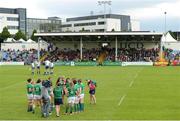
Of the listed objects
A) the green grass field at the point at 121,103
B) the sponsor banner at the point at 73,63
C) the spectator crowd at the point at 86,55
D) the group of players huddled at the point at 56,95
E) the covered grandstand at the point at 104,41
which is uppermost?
the covered grandstand at the point at 104,41

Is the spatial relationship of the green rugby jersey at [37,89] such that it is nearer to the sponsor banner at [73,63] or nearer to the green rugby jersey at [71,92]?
the green rugby jersey at [71,92]

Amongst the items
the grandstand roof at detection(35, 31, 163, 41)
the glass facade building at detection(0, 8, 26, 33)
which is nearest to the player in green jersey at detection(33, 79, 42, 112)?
the grandstand roof at detection(35, 31, 163, 41)

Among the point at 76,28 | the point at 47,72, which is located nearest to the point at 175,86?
the point at 47,72

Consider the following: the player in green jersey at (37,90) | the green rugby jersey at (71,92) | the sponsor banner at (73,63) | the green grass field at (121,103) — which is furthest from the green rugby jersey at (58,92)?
the sponsor banner at (73,63)

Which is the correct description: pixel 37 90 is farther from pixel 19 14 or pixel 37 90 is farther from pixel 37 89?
pixel 19 14

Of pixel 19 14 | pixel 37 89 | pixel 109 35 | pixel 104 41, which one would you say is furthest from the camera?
pixel 19 14

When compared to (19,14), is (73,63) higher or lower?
lower

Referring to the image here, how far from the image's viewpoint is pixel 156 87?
33625mm

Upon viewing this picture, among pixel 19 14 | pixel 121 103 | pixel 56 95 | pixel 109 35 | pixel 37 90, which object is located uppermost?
pixel 19 14

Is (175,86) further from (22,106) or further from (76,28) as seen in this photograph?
(76,28)

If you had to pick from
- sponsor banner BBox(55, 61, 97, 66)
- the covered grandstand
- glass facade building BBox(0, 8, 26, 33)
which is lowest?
sponsor banner BBox(55, 61, 97, 66)

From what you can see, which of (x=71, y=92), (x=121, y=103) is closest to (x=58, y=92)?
(x=71, y=92)

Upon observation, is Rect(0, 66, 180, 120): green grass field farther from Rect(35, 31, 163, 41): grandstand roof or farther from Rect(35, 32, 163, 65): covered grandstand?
Rect(35, 32, 163, 65): covered grandstand

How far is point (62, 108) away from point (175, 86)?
13.9 metres
